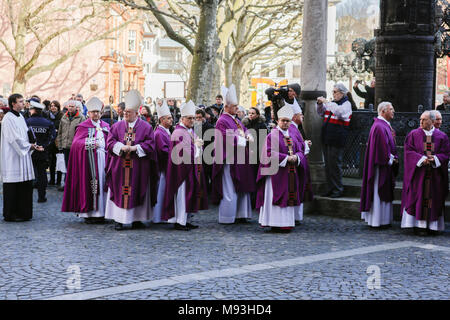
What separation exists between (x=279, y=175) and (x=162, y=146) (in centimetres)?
181

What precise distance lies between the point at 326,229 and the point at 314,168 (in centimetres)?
209

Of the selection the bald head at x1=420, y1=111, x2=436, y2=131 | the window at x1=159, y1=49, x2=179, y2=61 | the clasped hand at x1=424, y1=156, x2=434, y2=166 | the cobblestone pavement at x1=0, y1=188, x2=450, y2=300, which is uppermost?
the window at x1=159, y1=49, x2=179, y2=61

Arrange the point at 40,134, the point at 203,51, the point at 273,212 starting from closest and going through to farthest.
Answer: the point at 273,212 → the point at 40,134 → the point at 203,51

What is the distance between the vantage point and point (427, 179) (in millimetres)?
10109

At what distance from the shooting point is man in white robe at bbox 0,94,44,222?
11219 mm

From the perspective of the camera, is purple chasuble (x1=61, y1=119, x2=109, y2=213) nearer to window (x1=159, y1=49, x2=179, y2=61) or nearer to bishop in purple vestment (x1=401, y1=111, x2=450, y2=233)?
bishop in purple vestment (x1=401, y1=111, x2=450, y2=233)

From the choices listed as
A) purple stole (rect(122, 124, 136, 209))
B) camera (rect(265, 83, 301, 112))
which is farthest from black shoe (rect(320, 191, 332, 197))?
purple stole (rect(122, 124, 136, 209))

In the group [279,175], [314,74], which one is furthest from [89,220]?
[314,74]

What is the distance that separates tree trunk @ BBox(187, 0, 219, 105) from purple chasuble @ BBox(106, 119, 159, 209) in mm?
9347

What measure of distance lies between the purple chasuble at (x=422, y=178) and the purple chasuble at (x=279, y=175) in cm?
153

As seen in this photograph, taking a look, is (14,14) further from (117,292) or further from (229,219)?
(117,292)

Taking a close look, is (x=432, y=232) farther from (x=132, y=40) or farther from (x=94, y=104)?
(x=132, y=40)

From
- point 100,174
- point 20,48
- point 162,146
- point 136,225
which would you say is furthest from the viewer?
point 20,48

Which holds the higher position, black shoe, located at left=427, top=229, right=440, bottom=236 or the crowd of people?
the crowd of people
